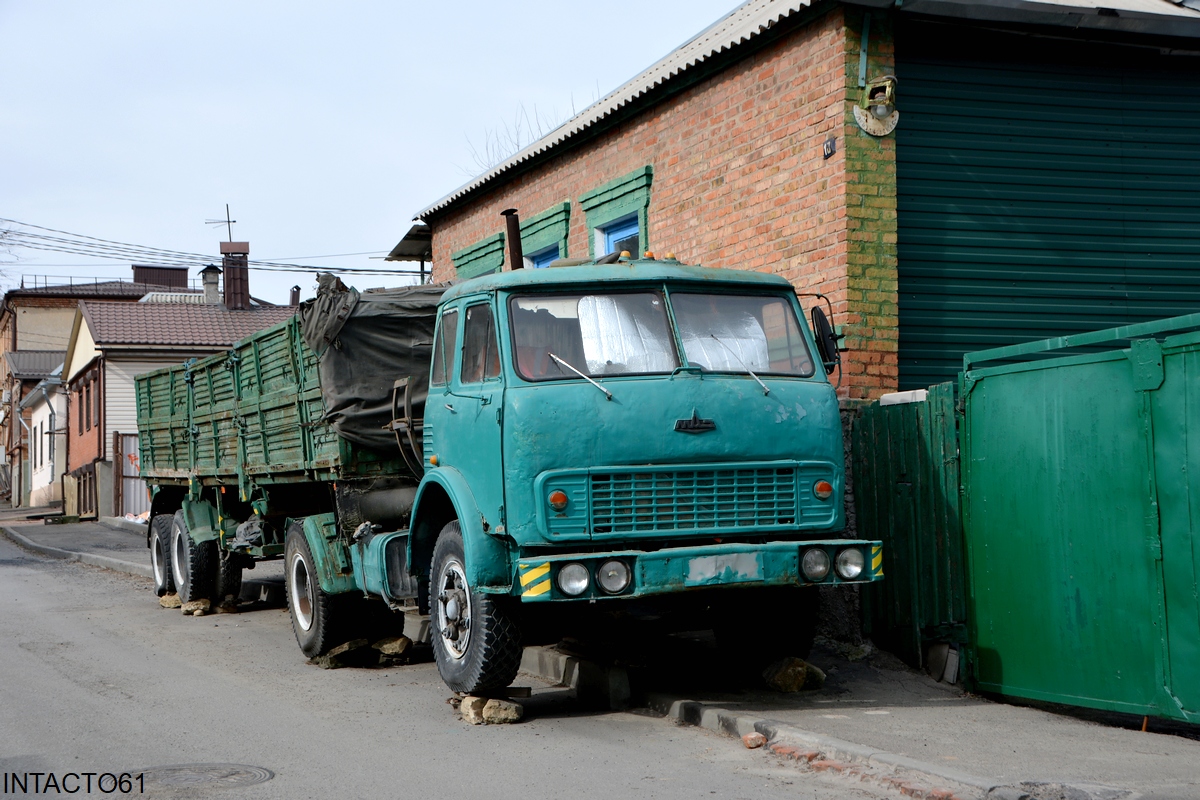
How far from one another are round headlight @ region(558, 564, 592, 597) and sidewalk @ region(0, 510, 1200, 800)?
109cm

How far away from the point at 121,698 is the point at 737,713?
13.1 feet

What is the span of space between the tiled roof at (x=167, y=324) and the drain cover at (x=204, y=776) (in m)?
32.0

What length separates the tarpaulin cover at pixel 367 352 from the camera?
909 cm

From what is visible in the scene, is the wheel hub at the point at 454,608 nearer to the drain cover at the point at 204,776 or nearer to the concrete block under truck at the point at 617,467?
the concrete block under truck at the point at 617,467

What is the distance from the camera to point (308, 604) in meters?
9.98

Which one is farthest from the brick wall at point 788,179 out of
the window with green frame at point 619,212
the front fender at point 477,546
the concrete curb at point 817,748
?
the front fender at point 477,546

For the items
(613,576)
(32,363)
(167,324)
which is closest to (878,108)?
(613,576)

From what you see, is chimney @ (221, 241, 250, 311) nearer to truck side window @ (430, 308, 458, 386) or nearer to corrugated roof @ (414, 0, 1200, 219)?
corrugated roof @ (414, 0, 1200, 219)

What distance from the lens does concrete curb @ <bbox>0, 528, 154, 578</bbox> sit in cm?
1791

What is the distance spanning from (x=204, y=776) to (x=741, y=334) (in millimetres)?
3745

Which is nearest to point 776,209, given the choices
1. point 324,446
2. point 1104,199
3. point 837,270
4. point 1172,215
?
point 837,270

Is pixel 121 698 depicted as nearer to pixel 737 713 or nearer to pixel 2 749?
pixel 2 749

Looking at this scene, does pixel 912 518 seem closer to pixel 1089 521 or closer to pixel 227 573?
pixel 1089 521

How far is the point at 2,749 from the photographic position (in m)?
6.42
